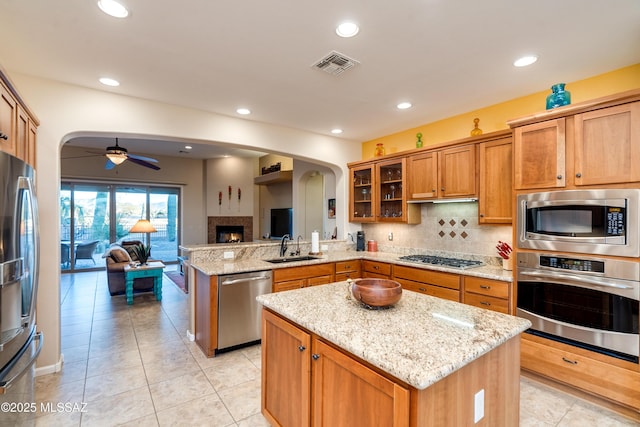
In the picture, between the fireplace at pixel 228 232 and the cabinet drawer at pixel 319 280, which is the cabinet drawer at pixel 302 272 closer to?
the cabinet drawer at pixel 319 280

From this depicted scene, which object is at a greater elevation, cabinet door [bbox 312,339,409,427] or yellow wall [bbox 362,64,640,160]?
yellow wall [bbox 362,64,640,160]

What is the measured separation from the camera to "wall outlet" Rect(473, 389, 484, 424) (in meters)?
1.29

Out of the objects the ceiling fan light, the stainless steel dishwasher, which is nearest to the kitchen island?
the stainless steel dishwasher

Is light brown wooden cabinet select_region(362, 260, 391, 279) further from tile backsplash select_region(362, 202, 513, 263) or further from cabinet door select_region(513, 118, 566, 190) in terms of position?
cabinet door select_region(513, 118, 566, 190)

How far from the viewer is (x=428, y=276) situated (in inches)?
134

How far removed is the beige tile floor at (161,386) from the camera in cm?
217

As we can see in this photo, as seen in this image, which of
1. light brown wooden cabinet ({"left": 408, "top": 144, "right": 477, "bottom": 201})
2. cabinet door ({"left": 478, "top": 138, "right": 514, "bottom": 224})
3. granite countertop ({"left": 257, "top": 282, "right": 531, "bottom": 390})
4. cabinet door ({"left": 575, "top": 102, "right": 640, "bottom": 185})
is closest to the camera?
granite countertop ({"left": 257, "top": 282, "right": 531, "bottom": 390})

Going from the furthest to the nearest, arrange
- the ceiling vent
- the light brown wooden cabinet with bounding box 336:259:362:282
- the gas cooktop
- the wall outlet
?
the light brown wooden cabinet with bounding box 336:259:362:282 < the gas cooktop < the ceiling vent < the wall outlet

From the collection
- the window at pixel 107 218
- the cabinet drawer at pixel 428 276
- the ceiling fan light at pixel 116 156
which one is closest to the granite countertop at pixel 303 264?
the cabinet drawer at pixel 428 276

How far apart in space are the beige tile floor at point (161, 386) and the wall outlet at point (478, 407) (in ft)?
3.98

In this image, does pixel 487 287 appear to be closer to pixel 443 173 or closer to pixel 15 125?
pixel 443 173

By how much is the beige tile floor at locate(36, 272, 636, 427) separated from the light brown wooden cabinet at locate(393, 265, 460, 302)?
0.93m

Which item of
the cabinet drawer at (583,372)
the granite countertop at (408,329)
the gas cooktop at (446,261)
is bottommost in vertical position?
the cabinet drawer at (583,372)

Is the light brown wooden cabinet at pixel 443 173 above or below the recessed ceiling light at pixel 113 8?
below
